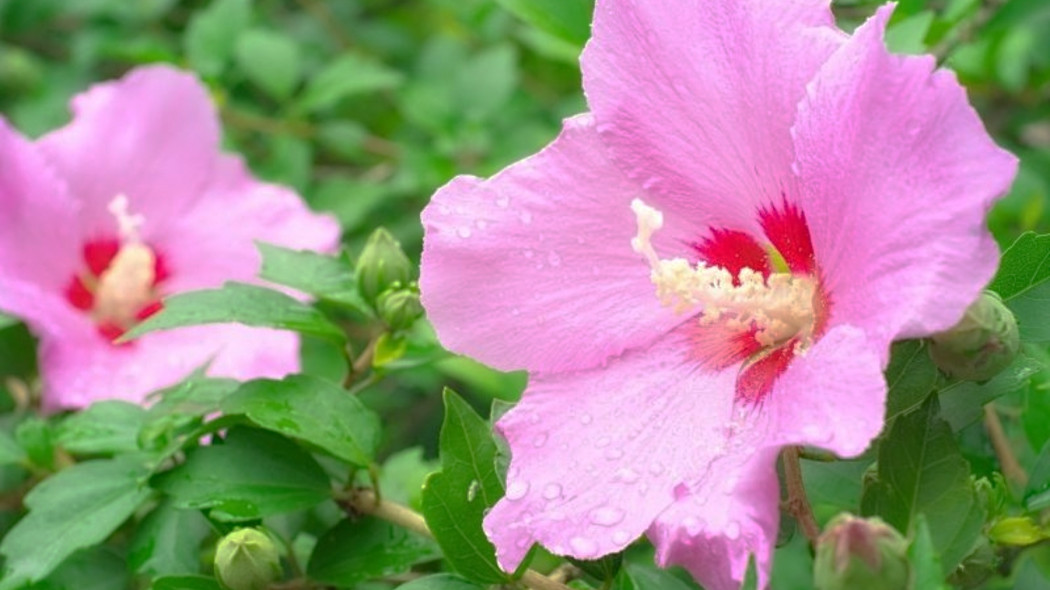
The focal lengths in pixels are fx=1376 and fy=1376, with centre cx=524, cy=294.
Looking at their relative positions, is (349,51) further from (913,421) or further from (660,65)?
(913,421)

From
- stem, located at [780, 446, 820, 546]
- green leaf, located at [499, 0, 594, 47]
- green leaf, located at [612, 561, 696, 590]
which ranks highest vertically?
green leaf, located at [499, 0, 594, 47]

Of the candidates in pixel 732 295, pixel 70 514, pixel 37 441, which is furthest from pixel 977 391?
pixel 37 441

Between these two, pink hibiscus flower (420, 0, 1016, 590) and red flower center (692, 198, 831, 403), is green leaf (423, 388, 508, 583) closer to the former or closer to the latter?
pink hibiscus flower (420, 0, 1016, 590)

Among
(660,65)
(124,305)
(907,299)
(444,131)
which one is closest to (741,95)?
(660,65)

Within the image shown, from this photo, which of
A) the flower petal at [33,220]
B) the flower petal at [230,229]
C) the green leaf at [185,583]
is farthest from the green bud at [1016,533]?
the flower petal at [33,220]

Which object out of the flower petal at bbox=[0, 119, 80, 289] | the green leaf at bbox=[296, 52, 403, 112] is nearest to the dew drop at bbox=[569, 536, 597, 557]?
the flower petal at bbox=[0, 119, 80, 289]

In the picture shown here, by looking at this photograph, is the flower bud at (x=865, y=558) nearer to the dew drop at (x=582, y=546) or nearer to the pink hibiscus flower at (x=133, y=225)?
the dew drop at (x=582, y=546)
